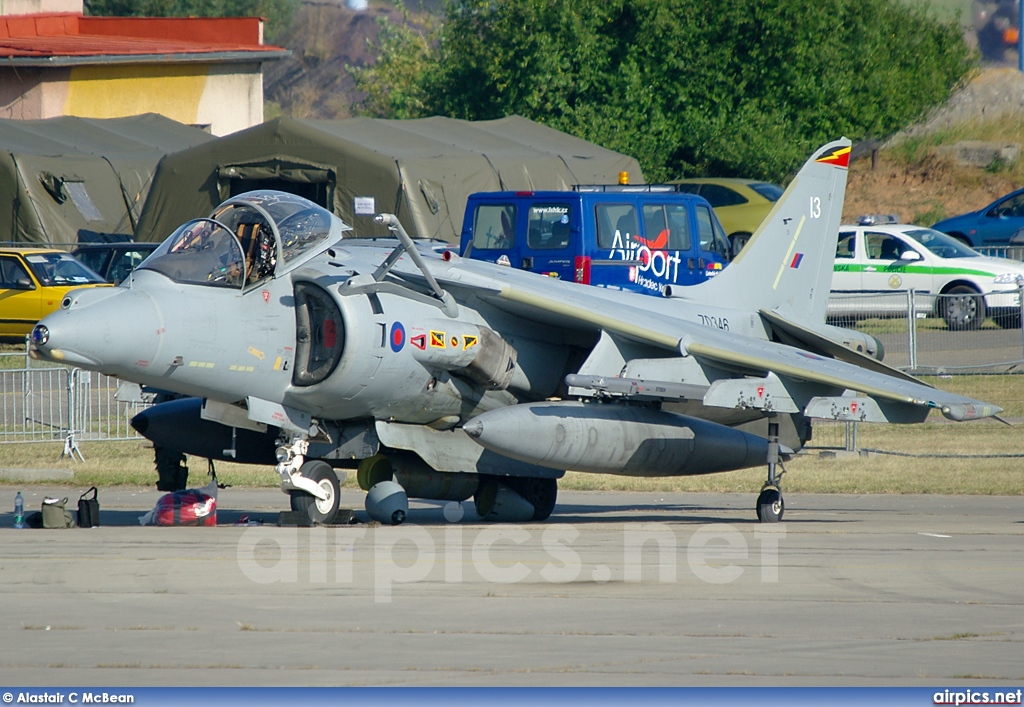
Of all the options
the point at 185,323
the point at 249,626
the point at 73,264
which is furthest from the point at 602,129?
the point at 249,626

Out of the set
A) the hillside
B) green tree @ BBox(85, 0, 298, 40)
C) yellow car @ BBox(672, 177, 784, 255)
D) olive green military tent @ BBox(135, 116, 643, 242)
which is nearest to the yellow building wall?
olive green military tent @ BBox(135, 116, 643, 242)

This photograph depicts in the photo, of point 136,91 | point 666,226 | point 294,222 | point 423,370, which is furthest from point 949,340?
point 136,91

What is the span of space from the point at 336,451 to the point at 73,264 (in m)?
17.0

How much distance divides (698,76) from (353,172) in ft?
46.2

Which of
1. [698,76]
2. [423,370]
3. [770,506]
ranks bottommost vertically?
[770,506]

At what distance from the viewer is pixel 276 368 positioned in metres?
10.4

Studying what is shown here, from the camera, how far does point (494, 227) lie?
67.2 feet

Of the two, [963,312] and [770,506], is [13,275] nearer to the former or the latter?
[963,312]

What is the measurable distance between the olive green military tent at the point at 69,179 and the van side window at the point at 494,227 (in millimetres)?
14597

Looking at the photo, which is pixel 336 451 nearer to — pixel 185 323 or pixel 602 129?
pixel 185 323

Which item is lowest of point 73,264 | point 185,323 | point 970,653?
point 73,264

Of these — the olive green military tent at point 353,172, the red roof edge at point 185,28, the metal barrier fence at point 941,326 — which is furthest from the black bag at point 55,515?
the red roof edge at point 185,28

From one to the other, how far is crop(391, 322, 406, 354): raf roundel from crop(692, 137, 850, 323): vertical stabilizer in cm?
420

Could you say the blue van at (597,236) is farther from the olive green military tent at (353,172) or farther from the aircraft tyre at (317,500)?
the aircraft tyre at (317,500)
